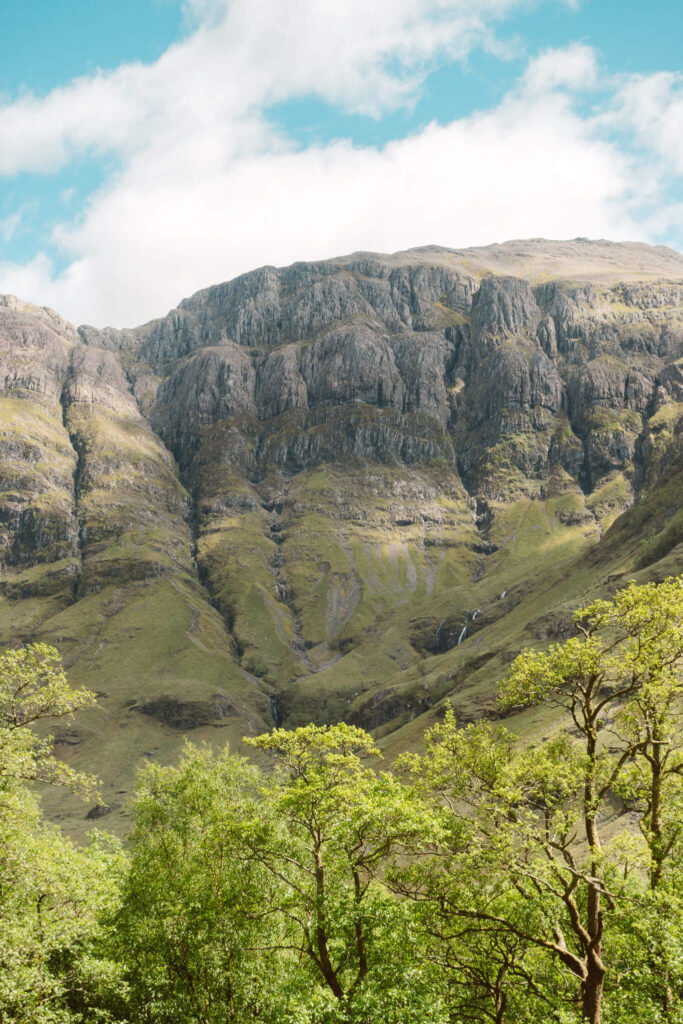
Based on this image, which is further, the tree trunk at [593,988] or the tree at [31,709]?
the tree at [31,709]

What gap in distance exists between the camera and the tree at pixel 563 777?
80.2ft

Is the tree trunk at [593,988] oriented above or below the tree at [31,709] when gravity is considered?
below

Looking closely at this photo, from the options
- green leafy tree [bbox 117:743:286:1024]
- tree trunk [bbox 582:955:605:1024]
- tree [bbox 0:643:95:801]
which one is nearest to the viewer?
tree trunk [bbox 582:955:605:1024]

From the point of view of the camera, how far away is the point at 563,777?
25.9 m

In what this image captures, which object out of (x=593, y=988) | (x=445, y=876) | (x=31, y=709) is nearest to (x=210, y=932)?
(x=445, y=876)

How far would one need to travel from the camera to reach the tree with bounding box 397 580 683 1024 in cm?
2445

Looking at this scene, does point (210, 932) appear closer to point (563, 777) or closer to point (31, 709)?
point (31, 709)

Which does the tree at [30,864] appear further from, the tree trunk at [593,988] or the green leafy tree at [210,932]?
the tree trunk at [593,988]

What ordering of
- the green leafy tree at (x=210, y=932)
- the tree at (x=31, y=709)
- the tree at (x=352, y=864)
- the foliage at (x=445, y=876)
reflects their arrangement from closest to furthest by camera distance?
the foliage at (x=445, y=876) < the tree at (x=352, y=864) < the tree at (x=31, y=709) < the green leafy tree at (x=210, y=932)

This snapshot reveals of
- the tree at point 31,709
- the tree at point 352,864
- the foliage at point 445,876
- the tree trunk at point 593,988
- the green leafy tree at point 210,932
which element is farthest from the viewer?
the green leafy tree at point 210,932

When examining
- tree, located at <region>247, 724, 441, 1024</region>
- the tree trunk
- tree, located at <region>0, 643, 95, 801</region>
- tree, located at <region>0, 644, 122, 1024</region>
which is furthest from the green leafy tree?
the tree trunk

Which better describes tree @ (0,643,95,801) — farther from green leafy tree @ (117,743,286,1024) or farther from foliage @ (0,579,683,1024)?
green leafy tree @ (117,743,286,1024)

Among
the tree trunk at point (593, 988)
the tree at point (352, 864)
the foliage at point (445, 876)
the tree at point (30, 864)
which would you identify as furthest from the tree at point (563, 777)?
the tree at point (30, 864)

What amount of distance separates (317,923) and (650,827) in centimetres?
1399
